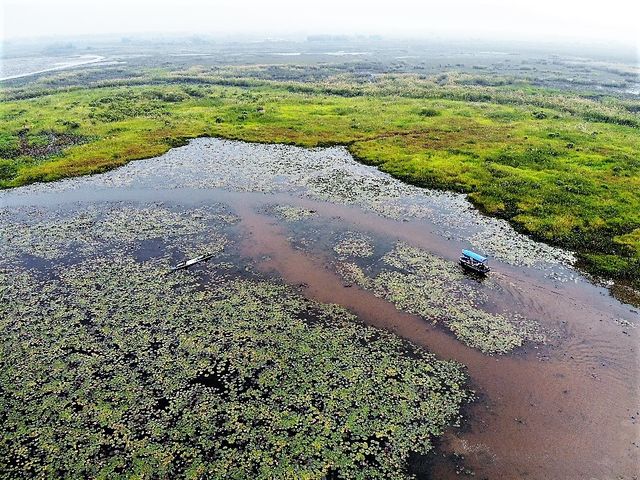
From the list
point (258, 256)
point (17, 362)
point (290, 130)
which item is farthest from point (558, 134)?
point (17, 362)

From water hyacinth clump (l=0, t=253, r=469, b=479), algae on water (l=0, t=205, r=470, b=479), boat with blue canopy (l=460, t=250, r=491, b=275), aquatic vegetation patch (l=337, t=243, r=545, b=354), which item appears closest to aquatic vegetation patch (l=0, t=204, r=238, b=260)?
algae on water (l=0, t=205, r=470, b=479)

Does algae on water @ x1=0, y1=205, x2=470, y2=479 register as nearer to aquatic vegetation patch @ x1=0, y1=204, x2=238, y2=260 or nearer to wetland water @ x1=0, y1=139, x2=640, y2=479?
wetland water @ x1=0, y1=139, x2=640, y2=479

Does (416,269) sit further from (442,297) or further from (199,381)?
(199,381)

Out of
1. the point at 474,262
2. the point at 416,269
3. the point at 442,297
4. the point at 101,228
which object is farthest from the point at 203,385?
the point at 101,228

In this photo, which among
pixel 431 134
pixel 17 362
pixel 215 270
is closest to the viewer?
pixel 17 362

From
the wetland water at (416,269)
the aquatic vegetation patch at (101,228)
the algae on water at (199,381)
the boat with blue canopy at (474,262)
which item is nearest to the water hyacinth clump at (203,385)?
the algae on water at (199,381)

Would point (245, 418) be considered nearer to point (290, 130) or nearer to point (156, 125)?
point (290, 130)
